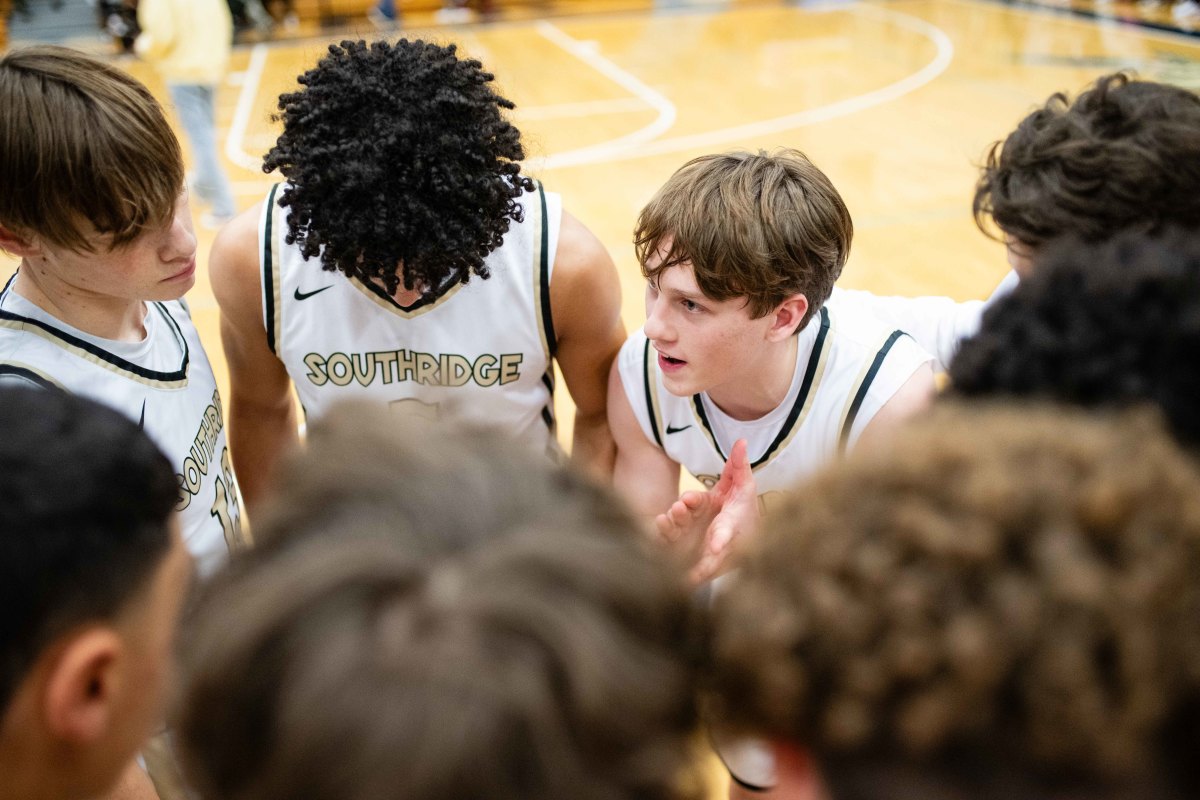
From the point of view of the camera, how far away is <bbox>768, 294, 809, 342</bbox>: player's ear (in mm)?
1926

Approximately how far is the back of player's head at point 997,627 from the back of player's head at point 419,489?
18 centimetres

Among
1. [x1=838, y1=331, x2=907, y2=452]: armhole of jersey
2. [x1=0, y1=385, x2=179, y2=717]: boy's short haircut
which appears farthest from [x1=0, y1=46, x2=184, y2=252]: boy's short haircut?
[x1=838, y1=331, x2=907, y2=452]: armhole of jersey

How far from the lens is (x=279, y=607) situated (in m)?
0.65

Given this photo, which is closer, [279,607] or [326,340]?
[279,607]

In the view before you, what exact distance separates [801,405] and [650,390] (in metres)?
0.34

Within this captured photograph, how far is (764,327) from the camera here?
1.95 metres

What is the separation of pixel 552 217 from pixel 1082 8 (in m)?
12.8

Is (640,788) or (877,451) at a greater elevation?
(877,451)

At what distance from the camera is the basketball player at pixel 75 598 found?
841 millimetres

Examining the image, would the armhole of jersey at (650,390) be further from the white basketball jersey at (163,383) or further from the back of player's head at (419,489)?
the back of player's head at (419,489)

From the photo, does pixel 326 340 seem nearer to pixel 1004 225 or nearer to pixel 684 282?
pixel 684 282

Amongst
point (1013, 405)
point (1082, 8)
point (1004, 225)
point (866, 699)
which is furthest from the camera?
point (1082, 8)

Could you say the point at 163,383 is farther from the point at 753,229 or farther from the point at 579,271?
the point at 753,229

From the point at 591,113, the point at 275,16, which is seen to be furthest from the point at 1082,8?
the point at 275,16
